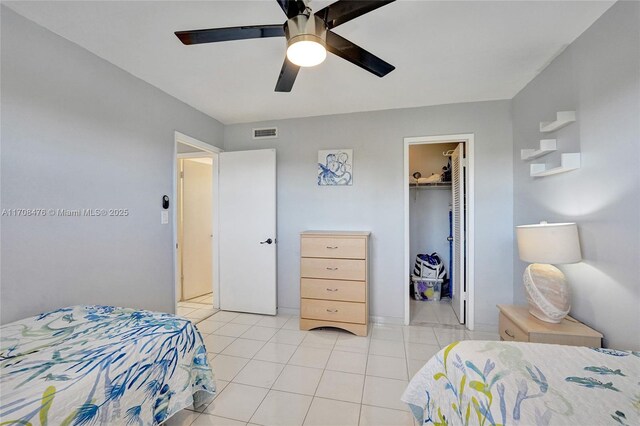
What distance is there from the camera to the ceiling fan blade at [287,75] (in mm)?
1502

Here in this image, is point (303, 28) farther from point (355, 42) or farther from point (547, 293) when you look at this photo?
point (547, 293)

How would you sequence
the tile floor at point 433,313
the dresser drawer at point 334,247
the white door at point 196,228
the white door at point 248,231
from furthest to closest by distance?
the white door at point 196,228, the white door at point 248,231, the tile floor at point 433,313, the dresser drawer at point 334,247

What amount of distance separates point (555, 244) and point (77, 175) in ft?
10.5

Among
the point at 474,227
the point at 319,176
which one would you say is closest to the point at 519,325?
the point at 474,227

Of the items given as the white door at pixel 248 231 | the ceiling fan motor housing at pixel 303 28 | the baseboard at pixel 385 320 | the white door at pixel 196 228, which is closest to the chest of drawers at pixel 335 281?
the baseboard at pixel 385 320

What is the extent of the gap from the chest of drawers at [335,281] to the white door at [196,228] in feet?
6.71

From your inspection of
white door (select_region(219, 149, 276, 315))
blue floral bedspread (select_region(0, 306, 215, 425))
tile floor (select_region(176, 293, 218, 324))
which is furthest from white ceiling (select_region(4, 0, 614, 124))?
tile floor (select_region(176, 293, 218, 324))

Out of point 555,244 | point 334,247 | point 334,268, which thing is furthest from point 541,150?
point 334,268

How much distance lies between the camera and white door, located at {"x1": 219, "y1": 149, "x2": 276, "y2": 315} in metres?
3.19

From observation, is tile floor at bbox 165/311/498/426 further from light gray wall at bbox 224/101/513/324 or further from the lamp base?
the lamp base

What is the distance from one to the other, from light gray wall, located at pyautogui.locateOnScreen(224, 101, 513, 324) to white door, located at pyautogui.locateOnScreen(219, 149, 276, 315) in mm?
161

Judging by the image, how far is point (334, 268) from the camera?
8.91ft

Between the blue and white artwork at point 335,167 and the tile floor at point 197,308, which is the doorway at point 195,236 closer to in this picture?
the tile floor at point 197,308

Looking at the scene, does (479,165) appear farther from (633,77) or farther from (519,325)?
(519,325)
